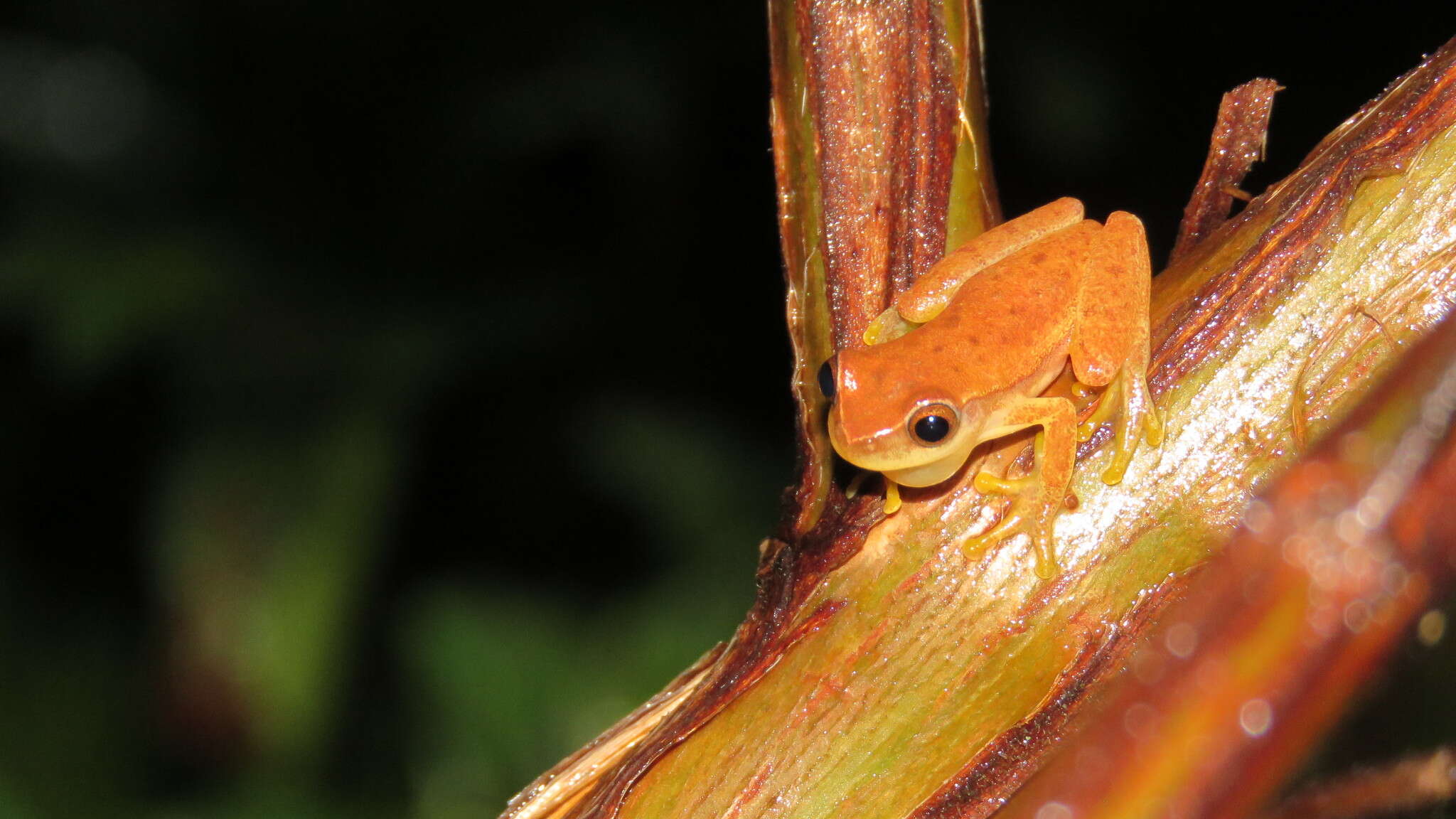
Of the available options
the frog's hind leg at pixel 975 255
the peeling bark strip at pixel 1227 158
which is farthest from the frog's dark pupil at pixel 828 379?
the peeling bark strip at pixel 1227 158

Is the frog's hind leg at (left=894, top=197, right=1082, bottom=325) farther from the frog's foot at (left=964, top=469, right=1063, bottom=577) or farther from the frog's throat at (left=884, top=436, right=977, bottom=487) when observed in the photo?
the frog's foot at (left=964, top=469, right=1063, bottom=577)

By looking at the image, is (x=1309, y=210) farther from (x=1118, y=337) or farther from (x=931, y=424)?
(x=931, y=424)

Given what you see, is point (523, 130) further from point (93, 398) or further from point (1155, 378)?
point (1155, 378)

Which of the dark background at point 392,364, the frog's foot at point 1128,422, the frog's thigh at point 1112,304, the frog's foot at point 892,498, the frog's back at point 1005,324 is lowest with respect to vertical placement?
the dark background at point 392,364

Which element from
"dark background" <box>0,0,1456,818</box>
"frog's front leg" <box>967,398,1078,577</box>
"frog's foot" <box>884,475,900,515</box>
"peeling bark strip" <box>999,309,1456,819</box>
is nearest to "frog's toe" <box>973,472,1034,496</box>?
"frog's front leg" <box>967,398,1078,577</box>

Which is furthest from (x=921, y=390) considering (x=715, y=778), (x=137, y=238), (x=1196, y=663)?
(x=137, y=238)

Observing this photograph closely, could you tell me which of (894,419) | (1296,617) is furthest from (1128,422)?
(1296,617)

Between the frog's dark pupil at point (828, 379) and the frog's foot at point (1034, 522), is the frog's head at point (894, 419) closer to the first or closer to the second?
the frog's dark pupil at point (828, 379)
